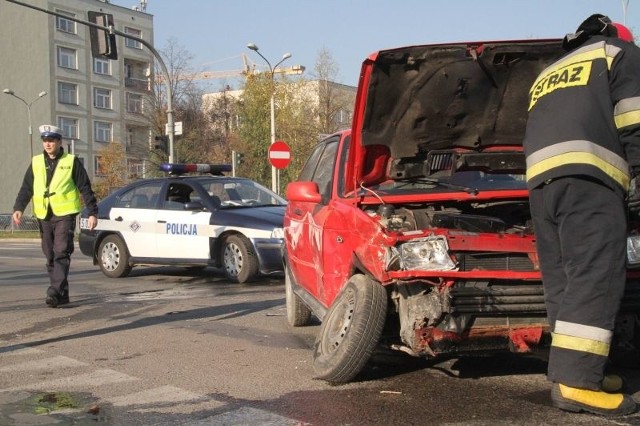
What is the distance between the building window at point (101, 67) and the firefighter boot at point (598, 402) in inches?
2554

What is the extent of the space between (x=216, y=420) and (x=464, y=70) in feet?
9.19

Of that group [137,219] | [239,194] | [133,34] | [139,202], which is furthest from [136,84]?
[239,194]

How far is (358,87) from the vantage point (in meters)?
4.87

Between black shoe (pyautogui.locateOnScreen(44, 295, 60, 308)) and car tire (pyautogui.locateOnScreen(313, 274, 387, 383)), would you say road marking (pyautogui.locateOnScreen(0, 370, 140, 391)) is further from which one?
black shoe (pyautogui.locateOnScreen(44, 295, 60, 308))

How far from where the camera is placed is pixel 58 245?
8.07 metres

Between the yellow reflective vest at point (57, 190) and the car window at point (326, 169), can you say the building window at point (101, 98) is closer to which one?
the yellow reflective vest at point (57, 190)

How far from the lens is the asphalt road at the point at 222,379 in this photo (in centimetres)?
400

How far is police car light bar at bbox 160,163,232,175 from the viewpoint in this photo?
11.3 metres

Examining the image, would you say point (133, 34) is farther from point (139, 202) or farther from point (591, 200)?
point (591, 200)

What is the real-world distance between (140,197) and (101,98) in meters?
57.6

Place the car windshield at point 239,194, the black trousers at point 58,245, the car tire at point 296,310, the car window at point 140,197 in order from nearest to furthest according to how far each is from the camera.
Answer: the car tire at point 296,310 → the black trousers at point 58,245 → the car windshield at point 239,194 → the car window at point 140,197

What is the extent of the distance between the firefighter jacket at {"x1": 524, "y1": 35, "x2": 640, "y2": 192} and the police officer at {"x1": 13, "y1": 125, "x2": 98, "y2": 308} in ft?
18.3

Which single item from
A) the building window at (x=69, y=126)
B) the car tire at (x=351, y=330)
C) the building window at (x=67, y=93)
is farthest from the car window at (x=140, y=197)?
the building window at (x=67, y=93)

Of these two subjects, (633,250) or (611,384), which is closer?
(611,384)
